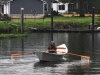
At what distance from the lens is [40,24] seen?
7625cm

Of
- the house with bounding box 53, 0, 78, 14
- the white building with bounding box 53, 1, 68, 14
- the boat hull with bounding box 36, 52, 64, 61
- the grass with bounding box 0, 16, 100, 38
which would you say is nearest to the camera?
the boat hull with bounding box 36, 52, 64, 61

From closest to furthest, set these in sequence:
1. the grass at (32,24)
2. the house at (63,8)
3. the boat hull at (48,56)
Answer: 1. the boat hull at (48,56)
2. the grass at (32,24)
3. the house at (63,8)

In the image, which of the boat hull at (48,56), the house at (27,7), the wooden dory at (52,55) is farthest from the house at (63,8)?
the boat hull at (48,56)

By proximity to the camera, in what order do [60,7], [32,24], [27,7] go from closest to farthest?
[32,24]
[27,7]
[60,7]

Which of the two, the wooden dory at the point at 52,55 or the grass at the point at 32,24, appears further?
the grass at the point at 32,24

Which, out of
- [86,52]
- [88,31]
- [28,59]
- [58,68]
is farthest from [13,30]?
[58,68]

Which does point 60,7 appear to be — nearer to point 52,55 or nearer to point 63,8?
point 63,8

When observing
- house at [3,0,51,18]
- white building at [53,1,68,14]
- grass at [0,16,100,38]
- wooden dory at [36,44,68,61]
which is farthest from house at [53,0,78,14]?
wooden dory at [36,44,68,61]

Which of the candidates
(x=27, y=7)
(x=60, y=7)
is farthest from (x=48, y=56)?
(x=60, y=7)

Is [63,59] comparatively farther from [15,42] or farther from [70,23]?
[70,23]

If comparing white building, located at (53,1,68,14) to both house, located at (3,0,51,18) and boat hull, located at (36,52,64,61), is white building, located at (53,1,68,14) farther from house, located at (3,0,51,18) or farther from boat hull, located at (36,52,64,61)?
boat hull, located at (36,52,64,61)

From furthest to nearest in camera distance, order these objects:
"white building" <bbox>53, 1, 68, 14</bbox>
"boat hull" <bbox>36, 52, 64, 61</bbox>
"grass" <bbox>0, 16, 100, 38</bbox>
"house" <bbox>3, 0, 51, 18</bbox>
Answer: "white building" <bbox>53, 1, 68, 14</bbox> → "house" <bbox>3, 0, 51, 18</bbox> → "grass" <bbox>0, 16, 100, 38</bbox> → "boat hull" <bbox>36, 52, 64, 61</bbox>

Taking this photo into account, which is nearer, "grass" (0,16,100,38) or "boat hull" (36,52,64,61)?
"boat hull" (36,52,64,61)

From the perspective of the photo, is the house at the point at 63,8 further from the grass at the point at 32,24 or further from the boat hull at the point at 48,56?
the boat hull at the point at 48,56
